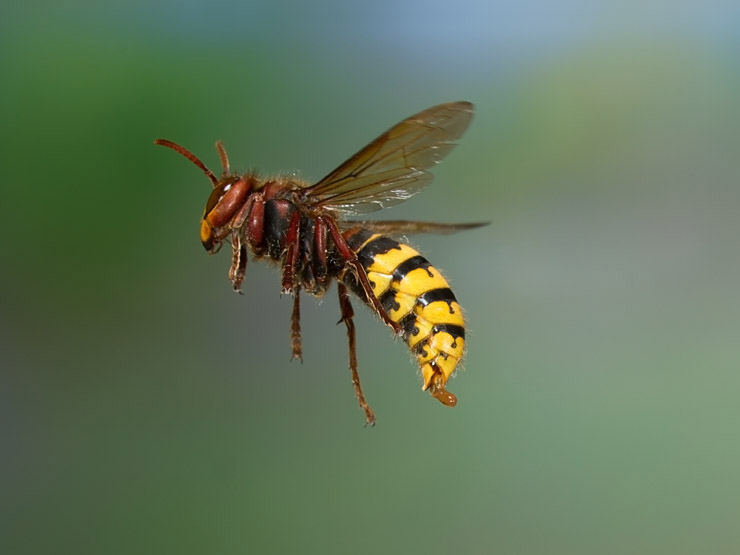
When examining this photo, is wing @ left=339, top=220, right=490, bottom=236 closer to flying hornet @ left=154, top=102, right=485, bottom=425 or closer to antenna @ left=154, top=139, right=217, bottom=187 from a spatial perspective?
flying hornet @ left=154, top=102, right=485, bottom=425

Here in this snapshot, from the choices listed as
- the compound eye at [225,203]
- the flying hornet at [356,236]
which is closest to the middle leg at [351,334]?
the flying hornet at [356,236]

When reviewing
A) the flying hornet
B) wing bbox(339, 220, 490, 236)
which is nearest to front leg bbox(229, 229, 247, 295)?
the flying hornet

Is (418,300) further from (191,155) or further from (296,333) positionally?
(191,155)

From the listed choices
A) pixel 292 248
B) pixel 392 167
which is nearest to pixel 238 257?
pixel 292 248

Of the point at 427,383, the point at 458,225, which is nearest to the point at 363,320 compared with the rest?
the point at 458,225

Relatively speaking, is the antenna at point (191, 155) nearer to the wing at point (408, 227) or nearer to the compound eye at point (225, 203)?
the compound eye at point (225, 203)

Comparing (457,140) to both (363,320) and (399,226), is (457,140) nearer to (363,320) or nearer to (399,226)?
(399,226)

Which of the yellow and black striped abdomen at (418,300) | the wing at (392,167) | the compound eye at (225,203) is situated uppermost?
the wing at (392,167)
